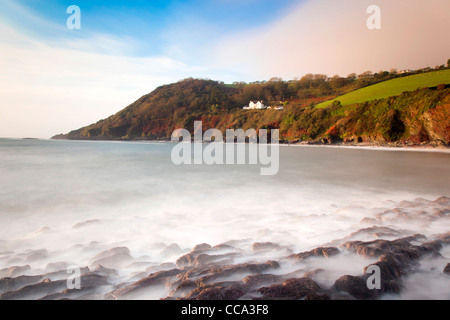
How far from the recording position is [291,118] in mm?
45906

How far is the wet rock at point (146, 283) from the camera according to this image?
2420mm

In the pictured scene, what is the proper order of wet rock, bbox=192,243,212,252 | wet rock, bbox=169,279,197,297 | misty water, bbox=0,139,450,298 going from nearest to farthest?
1. wet rock, bbox=169,279,197,297
2. wet rock, bbox=192,243,212,252
3. misty water, bbox=0,139,450,298

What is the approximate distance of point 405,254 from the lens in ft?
9.38

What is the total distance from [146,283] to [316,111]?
4359 cm

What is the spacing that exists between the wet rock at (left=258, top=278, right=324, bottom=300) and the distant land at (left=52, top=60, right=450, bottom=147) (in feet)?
90.7

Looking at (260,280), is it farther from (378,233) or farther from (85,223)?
(85,223)

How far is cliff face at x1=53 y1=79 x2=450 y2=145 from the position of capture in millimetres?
24422

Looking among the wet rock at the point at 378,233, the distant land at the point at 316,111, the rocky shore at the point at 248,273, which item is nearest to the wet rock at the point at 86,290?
the rocky shore at the point at 248,273

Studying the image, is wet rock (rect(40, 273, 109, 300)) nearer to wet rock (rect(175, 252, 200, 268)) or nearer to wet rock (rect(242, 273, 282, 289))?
wet rock (rect(175, 252, 200, 268))

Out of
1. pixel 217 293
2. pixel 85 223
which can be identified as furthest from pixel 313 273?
pixel 85 223

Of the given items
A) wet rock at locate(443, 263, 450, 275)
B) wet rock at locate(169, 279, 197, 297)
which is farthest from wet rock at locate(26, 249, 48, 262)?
wet rock at locate(443, 263, 450, 275)

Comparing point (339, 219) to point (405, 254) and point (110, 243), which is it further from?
point (110, 243)
